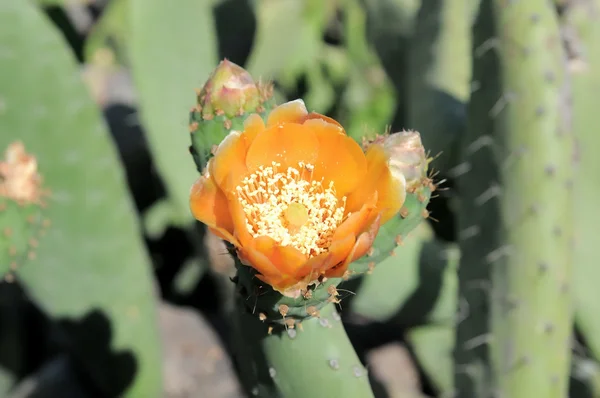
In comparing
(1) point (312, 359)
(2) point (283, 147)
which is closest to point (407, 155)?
(2) point (283, 147)

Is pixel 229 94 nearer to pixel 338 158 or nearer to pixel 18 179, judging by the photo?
pixel 338 158

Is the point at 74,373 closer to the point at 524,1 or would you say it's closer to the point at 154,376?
the point at 154,376

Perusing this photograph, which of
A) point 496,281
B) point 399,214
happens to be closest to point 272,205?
point 399,214


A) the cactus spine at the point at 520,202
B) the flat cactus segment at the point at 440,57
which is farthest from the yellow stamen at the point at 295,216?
the flat cactus segment at the point at 440,57

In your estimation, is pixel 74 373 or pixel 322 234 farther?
pixel 74 373

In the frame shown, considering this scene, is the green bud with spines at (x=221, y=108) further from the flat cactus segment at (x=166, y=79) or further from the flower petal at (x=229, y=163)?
the flat cactus segment at (x=166, y=79)

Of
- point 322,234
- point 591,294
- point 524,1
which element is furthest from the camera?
point 591,294

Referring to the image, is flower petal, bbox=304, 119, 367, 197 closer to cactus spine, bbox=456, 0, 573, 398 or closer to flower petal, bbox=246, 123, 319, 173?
flower petal, bbox=246, 123, 319, 173
